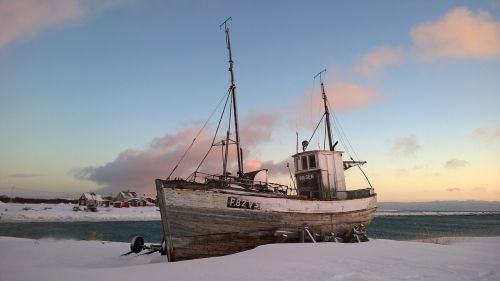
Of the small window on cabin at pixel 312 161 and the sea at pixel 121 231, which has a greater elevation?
the small window on cabin at pixel 312 161

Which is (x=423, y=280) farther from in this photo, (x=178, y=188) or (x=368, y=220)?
(x=368, y=220)

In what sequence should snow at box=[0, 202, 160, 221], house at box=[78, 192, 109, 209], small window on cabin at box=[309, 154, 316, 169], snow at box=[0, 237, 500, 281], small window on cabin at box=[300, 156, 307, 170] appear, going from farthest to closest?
house at box=[78, 192, 109, 209]
snow at box=[0, 202, 160, 221]
small window on cabin at box=[300, 156, 307, 170]
small window on cabin at box=[309, 154, 316, 169]
snow at box=[0, 237, 500, 281]

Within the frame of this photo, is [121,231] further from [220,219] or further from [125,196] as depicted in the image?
[125,196]

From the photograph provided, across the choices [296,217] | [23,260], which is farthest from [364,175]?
[23,260]

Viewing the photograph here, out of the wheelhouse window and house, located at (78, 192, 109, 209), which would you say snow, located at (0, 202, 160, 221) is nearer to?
house, located at (78, 192, 109, 209)

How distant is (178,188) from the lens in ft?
49.6

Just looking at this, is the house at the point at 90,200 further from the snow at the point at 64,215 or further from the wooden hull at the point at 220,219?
the wooden hull at the point at 220,219

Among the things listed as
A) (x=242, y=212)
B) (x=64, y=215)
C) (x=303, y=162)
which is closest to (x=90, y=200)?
(x=64, y=215)

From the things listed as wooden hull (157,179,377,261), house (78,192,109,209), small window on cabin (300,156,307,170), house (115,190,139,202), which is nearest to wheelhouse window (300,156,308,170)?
small window on cabin (300,156,307,170)

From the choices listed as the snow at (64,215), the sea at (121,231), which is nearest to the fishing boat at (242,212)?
the sea at (121,231)

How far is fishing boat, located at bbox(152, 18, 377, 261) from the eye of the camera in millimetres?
15039

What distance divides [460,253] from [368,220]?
13.7 m

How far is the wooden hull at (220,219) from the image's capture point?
49.2 ft

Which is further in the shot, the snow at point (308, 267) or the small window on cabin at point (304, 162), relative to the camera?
the small window on cabin at point (304, 162)
